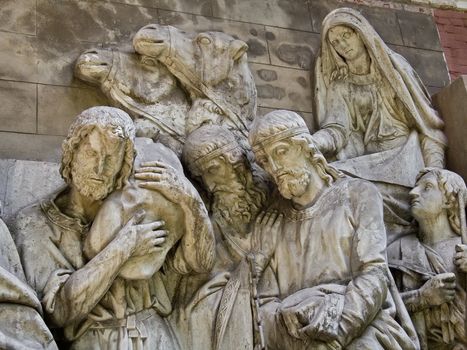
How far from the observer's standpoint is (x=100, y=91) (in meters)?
4.58

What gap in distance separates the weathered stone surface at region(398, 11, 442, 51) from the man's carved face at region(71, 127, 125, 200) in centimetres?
261

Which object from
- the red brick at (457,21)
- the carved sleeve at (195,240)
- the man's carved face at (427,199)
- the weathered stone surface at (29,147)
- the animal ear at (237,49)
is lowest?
the carved sleeve at (195,240)

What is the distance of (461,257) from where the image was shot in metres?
4.10

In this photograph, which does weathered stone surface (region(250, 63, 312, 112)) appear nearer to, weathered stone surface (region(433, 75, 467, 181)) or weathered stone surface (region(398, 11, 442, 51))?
weathered stone surface (region(433, 75, 467, 181))

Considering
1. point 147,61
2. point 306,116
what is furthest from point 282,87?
point 147,61

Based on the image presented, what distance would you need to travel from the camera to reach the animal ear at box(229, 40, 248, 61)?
4.74 m

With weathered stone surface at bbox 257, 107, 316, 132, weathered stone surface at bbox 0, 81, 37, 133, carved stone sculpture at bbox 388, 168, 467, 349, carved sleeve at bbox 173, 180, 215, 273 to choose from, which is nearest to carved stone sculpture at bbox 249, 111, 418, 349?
carved stone sculpture at bbox 388, 168, 467, 349

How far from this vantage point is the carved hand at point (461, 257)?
409 cm

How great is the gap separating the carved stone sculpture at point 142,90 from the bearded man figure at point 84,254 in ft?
2.04

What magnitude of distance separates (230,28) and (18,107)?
144 cm

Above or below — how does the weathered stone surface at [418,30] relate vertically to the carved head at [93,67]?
above

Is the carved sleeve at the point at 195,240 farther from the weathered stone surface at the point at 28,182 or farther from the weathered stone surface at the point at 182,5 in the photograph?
the weathered stone surface at the point at 182,5

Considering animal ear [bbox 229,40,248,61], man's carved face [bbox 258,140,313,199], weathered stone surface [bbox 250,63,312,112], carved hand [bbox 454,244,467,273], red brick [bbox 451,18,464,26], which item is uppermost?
red brick [bbox 451,18,464,26]

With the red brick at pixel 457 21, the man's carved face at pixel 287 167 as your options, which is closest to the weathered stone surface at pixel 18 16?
the man's carved face at pixel 287 167
